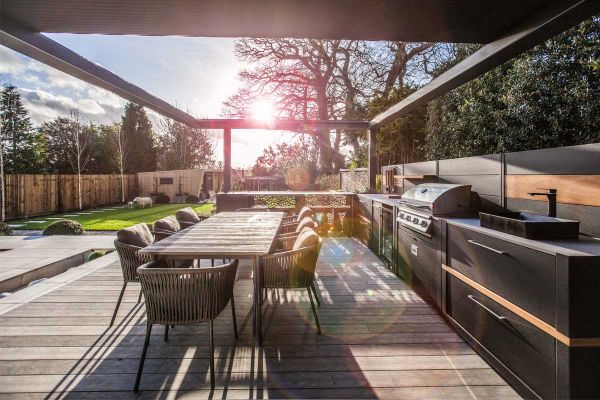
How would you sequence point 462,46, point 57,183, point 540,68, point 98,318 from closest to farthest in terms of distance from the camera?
point 98,318 → point 540,68 → point 462,46 → point 57,183

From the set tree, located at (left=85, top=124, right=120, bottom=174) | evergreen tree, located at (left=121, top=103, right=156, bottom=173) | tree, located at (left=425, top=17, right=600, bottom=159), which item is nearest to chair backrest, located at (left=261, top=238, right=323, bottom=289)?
tree, located at (left=425, top=17, right=600, bottom=159)

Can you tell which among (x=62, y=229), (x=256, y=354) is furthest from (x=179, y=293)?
(x=62, y=229)

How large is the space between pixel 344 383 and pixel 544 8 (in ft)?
9.36

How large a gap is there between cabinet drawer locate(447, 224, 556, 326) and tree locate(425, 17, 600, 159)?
318 centimetres

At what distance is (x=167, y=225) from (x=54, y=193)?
535 inches

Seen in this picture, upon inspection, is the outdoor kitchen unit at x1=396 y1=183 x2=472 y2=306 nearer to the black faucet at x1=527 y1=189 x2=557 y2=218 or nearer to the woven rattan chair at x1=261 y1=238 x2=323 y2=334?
the black faucet at x1=527 y1=189 x2=557 y2=218

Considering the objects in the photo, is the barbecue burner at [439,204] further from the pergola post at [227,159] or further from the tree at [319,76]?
the tree at [319,76]

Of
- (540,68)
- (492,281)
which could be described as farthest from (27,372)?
(540,68)

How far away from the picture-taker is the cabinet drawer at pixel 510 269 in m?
1.70

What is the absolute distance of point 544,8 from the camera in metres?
2.31

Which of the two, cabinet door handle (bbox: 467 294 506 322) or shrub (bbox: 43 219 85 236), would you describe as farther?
shrub (bbox: 43 219 85 236)

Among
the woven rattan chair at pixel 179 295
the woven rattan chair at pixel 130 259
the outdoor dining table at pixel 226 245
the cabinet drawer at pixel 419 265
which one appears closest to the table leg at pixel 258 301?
the outdoor dining table at pixel 226 245

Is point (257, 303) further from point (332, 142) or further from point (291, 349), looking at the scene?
point (332, 142)

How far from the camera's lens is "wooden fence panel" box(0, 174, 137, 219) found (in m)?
12.2
